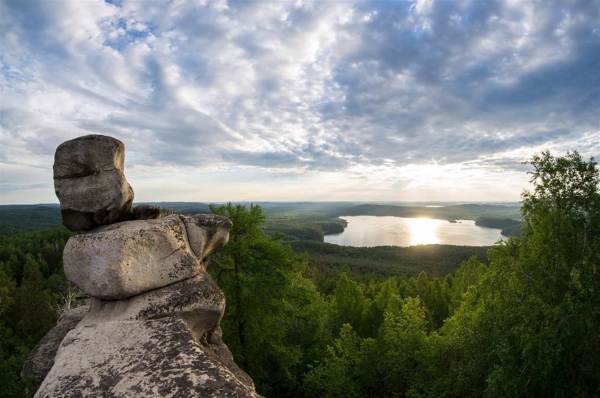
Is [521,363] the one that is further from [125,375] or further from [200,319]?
[125,375]

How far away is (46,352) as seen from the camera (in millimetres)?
8883

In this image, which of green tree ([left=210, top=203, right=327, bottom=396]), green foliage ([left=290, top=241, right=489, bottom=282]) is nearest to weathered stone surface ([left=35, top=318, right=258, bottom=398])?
green tree ([left=210, top=203, right=327, bottom=396])

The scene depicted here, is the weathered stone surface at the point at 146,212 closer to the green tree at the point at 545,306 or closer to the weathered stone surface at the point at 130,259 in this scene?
the weathered stone surface at the point at 130,259

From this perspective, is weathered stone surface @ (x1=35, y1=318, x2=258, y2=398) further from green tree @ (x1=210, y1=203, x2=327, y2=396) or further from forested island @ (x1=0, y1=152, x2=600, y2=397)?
green tree @ (x1=210, y1=203, x2=327, y2=396)

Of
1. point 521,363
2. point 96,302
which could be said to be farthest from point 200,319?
point 521,363

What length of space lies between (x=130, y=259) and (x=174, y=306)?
5.10 feet

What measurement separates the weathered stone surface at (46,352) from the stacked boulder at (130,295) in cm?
11

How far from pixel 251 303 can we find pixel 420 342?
9205mm

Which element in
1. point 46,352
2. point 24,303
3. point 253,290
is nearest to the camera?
point 46,352

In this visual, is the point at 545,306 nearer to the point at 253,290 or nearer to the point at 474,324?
the point at 474,324

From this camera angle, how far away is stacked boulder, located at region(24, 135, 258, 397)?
5034mm

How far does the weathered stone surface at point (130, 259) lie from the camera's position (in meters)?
7.64

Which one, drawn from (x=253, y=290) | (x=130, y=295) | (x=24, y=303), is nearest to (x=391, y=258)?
(x=24, y=303)

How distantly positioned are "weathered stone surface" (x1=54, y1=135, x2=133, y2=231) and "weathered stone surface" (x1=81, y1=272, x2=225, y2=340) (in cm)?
246
